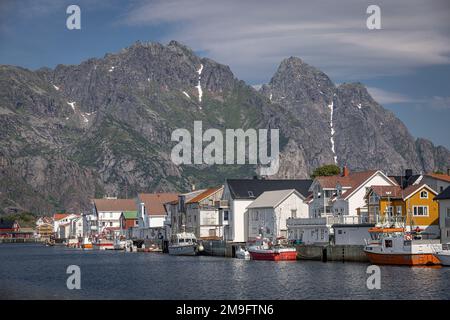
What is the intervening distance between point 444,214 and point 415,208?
8734mm

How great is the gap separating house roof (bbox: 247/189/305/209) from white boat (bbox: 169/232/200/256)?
11.9 m

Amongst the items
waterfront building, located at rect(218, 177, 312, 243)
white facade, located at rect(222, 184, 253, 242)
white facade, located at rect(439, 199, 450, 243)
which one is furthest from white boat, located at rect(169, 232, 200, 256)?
white facade, located at rect(439, 199, 450, 243)

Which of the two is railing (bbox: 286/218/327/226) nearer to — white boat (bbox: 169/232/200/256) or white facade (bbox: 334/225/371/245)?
white facade (bbox: 334/225/371/245)

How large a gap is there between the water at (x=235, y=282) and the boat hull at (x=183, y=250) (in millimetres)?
36999

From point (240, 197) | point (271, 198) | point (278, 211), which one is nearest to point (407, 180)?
point (278, 211)

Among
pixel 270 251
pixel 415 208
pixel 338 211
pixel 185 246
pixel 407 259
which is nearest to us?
pixel 407 259

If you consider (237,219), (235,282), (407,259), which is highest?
(237,219)

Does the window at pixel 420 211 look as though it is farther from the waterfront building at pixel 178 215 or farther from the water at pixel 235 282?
the waterfront building at pixel 178 215

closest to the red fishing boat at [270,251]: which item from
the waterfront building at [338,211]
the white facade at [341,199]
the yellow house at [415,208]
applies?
the waterfront building at [338,211]

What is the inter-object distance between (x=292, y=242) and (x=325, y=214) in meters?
6.81

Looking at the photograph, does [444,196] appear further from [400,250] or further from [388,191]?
[388,191]

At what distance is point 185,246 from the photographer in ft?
484

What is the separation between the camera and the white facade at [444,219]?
10406 centimetres
